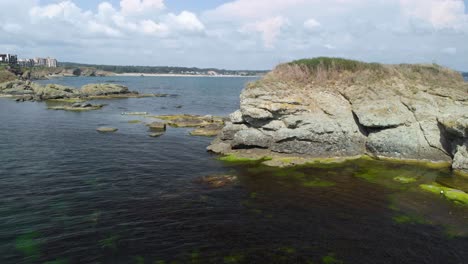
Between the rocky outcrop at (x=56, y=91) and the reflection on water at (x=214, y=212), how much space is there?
251ft

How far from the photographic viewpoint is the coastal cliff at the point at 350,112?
3941cm

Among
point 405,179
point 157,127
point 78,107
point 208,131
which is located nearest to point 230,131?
point 208,131

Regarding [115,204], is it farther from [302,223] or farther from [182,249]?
[302,223]

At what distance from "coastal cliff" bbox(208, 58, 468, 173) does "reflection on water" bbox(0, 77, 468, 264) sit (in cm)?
347

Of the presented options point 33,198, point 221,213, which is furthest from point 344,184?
point 33,198

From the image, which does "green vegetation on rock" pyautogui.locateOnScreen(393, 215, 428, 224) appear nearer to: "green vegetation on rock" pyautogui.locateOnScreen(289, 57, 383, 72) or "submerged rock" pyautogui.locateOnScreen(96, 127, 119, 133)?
"green vegetation on rock" pyautogui.locateOnScreen(289, 57, 383, 72)

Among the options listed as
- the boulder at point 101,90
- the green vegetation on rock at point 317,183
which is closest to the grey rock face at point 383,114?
the green vegetation on rock at point 317,183

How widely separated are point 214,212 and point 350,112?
23.8m

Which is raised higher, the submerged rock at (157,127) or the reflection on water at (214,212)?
the submerged rock at (157,127)

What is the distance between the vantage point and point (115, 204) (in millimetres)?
27078

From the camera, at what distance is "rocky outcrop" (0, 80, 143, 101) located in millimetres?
111500

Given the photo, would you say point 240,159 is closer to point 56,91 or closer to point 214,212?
point 214,212

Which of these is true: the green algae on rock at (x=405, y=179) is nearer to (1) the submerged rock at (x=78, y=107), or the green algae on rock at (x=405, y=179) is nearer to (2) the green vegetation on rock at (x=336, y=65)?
(2) the green vegetation on rock at (x=336, y=65)

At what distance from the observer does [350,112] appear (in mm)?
42500
